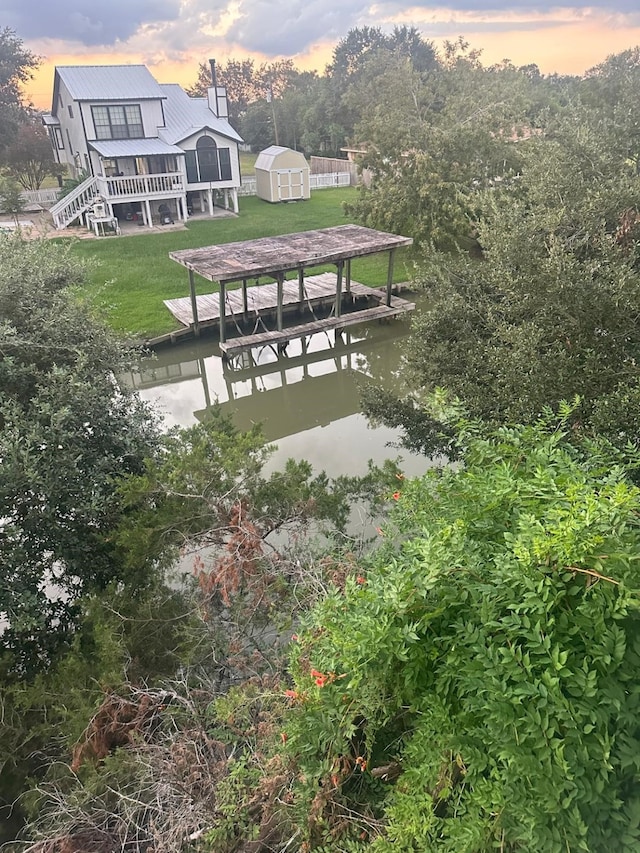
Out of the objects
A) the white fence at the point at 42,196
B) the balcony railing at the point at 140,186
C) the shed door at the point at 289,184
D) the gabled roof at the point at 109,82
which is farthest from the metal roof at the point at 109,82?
the shed door at the point at 289,184

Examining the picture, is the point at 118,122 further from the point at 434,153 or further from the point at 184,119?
the point at 434,153

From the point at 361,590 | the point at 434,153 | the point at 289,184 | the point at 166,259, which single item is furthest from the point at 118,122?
the point at 361,590

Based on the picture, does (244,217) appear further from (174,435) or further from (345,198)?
(174,435)

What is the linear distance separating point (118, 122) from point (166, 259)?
8.16 meters

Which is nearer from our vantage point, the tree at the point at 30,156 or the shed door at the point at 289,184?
the shed door at the point at 289,184

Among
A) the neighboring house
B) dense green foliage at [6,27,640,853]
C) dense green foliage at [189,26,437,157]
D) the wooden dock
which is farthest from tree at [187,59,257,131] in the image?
dense green foliage at [6,27,640,853]

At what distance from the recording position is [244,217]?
834 inches

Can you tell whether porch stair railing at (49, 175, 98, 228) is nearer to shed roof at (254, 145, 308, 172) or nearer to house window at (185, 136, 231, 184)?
house window at (185, 136, 231, 184)

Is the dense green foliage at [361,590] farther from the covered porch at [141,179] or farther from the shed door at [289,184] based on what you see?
the shed door at [289,184]

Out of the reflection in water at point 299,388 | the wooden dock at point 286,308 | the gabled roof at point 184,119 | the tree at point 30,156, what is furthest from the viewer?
the tree at point 30,156

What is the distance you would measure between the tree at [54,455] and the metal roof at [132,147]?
52.7 feet

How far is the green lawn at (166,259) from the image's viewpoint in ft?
40.4

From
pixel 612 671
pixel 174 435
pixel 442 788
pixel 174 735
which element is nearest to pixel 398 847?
pixel 442 788

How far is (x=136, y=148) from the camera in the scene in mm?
19594
